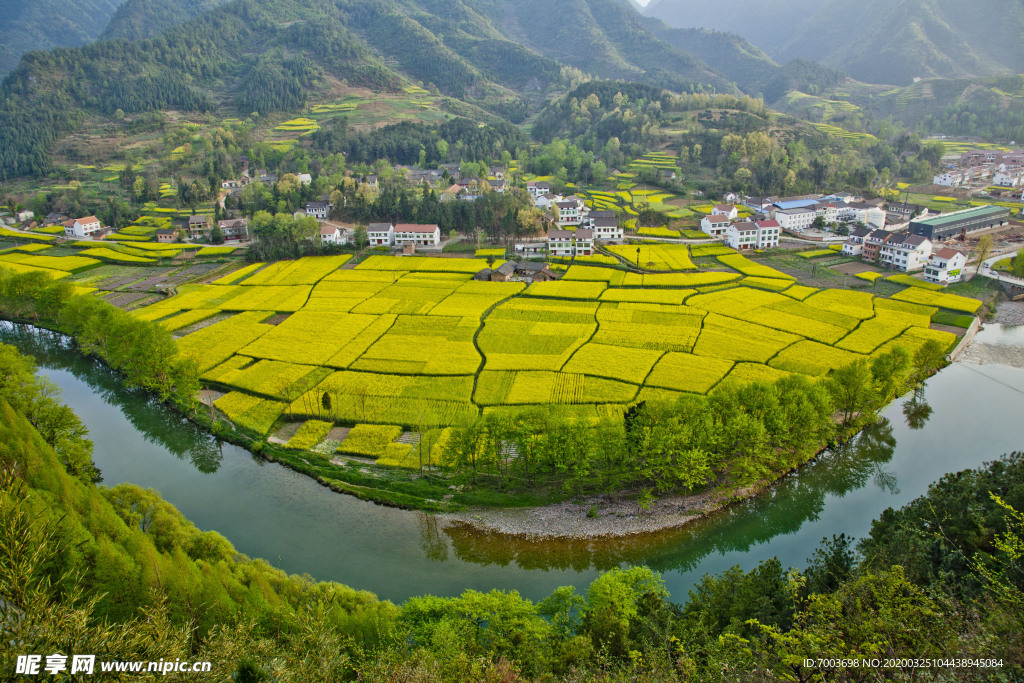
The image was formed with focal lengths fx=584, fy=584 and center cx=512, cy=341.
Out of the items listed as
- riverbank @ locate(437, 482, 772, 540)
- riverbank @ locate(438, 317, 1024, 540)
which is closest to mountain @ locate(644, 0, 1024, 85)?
riverbank @ locate(438, 317, 1024, 540)

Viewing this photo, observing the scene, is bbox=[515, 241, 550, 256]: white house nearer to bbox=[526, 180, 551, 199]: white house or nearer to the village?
the village

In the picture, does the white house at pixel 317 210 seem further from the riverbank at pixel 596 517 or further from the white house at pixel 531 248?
the riverbank at pixel 596 517

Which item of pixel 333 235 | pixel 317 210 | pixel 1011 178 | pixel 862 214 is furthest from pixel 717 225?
pixel 1011 178

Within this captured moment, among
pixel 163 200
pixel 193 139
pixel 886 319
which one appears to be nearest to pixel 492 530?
pixel 886 319

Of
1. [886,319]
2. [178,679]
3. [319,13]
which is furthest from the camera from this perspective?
[319,13]

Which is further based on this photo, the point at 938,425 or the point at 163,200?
the point at 163,200

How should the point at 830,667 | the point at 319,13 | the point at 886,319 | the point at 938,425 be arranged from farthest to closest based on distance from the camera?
1. the point at 319,13
2. the point at 886,319
3. the point at 938,425
4. the point at 830,667

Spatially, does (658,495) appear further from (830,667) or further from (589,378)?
(830,667)
